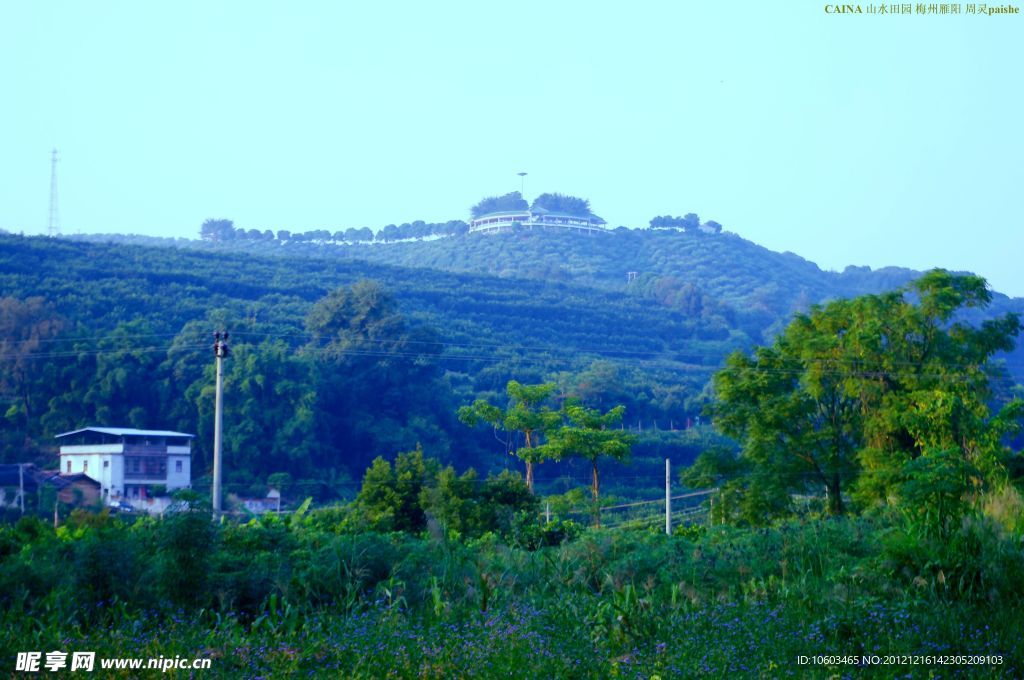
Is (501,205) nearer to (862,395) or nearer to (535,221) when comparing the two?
(535,221)

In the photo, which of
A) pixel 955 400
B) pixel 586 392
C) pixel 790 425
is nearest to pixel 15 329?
pixel 586 392

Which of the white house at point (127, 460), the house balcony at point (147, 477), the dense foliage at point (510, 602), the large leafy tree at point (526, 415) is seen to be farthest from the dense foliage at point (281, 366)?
the dense foliage at point (510, 602)

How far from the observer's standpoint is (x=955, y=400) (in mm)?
23734

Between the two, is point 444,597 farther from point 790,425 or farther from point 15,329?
point 15,329

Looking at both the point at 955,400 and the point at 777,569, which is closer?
the point at 777,569

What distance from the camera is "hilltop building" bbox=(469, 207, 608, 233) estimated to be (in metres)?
142

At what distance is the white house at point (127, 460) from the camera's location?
1437 inches

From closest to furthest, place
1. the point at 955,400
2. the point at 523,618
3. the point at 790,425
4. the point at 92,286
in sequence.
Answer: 1. the point at 523,618
2. the point at 955,400
3. the point at 790,425
4. the point at 92,286

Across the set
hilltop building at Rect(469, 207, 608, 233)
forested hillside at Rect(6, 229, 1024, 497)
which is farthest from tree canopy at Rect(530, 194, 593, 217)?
forested hillside at Rect(6, 229, 1024, 497)

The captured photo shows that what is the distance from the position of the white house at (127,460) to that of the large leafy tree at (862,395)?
65.3 feet

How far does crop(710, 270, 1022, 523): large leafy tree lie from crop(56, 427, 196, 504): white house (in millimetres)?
19895

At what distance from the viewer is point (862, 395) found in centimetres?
2550

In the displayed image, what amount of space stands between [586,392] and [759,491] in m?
27.6

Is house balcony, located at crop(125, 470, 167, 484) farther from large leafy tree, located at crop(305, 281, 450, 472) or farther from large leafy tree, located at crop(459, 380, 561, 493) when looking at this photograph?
large leafy tree, located at crop(459, 380, 561, 493)
